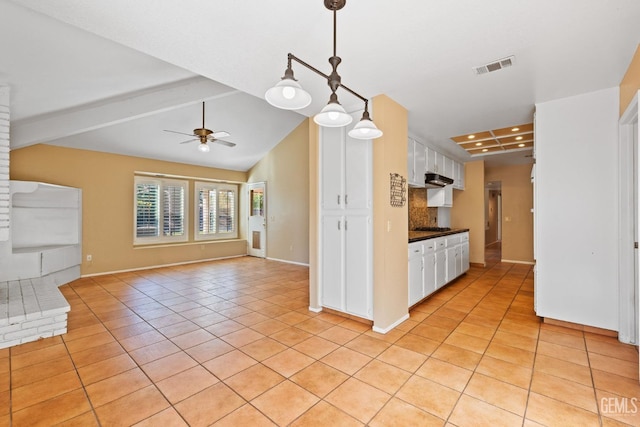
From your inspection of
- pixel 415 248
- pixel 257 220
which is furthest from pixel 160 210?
pixel 415 248

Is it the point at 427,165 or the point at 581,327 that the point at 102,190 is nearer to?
the point at 427,165

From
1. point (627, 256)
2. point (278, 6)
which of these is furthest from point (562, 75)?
point (278, 6)

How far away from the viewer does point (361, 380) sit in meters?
2.16

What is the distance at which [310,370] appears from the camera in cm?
230

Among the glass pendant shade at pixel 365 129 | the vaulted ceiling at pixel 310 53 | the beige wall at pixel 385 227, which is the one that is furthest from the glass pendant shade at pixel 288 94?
the beige wall at pixel 385 227

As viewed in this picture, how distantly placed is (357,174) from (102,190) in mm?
5586

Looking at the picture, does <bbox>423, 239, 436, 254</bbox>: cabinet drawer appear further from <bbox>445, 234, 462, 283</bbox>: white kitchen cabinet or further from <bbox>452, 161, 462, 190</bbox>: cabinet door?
<bbox>452, 161, 462, 190</bbox>: cabinet door

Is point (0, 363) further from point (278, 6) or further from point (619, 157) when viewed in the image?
point (619, 157)

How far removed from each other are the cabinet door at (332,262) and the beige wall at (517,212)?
5.82 metres

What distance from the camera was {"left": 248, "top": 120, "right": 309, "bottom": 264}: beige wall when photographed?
697cm

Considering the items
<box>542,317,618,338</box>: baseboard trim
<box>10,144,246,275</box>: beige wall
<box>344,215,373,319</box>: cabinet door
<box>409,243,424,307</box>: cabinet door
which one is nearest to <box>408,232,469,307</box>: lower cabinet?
<box>409,243,424,307</box>: cabinet door

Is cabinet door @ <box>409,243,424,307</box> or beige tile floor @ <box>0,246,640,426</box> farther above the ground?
cabinet door @ <box>409,243,424,307</box>

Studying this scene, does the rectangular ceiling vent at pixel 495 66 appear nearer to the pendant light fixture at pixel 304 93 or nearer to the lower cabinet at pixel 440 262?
the pendant light fixture at pixel 304 93

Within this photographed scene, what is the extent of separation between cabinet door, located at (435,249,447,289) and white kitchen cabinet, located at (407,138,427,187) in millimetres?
1170
